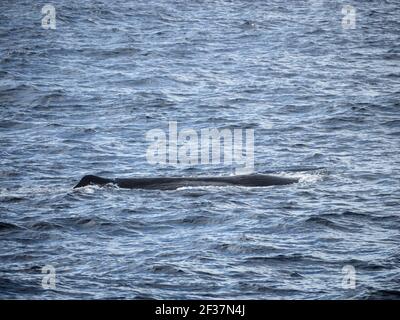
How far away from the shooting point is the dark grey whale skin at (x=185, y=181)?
27.9 metres

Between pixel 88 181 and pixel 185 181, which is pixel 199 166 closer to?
pixel 185 181

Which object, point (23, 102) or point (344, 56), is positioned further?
point (344, 56)

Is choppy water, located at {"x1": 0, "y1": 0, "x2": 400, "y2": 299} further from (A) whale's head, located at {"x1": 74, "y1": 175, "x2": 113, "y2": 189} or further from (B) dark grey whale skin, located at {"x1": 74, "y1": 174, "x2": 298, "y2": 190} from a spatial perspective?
(B) dark grey whale skin, located at {"x1": 74, "y1": 174, "x2": 298, "y2": 190}

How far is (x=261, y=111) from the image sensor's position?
137 feet

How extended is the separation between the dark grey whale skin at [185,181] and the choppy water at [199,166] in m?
0.36

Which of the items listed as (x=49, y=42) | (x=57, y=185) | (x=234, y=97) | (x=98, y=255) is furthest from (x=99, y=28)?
(x=98, y=255)

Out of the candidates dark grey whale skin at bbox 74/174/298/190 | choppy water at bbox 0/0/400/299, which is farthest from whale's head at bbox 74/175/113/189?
choppy water at bbox 0/0/400/299

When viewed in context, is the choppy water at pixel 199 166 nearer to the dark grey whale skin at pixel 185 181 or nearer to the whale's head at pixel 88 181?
the whale's head at pixel 88 181

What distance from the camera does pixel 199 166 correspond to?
3147cm

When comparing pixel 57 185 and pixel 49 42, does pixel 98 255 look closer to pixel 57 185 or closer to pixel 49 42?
pixel 57 185

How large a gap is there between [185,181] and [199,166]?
311 cm

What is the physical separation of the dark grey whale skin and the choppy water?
36 centimetres

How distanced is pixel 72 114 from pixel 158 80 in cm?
1014

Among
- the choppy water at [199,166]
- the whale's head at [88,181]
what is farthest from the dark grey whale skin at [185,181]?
the choppy water at [199,166]
